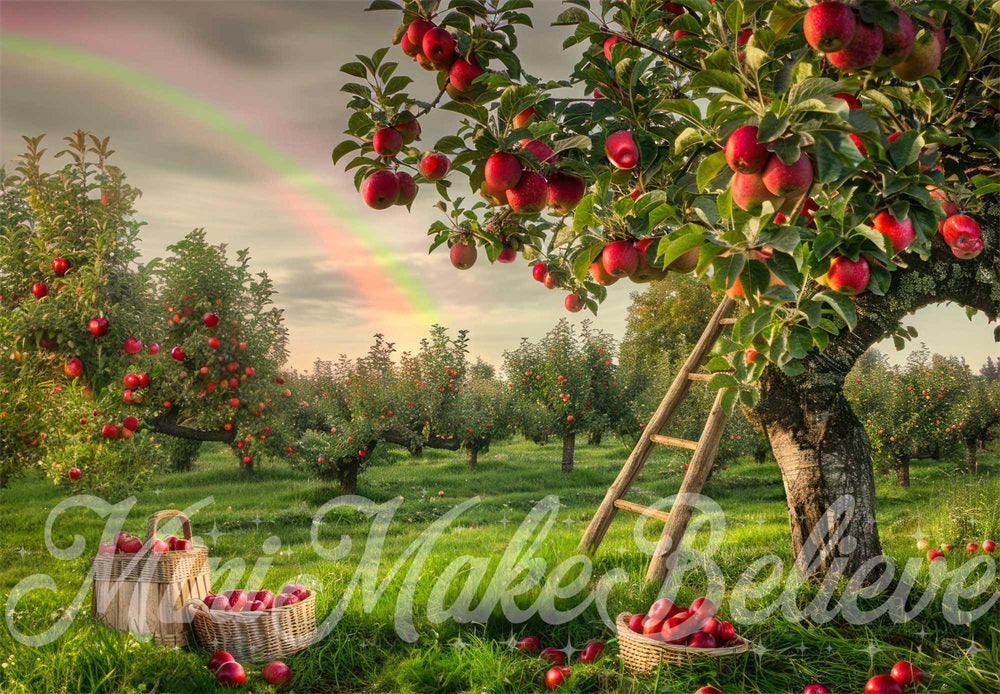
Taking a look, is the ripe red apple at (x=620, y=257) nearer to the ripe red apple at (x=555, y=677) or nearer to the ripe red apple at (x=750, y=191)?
the ripe red apple at (x=750, y=191)

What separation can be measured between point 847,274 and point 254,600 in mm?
3903

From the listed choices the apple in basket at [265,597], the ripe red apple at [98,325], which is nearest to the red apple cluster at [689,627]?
the apple in basket at [265,597]

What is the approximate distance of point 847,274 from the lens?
2338mm

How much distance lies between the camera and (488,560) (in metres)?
5.09

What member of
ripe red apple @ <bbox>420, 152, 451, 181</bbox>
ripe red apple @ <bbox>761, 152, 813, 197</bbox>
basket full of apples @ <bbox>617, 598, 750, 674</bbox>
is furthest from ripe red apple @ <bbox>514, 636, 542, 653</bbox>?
ripe red apple @ <bbox>761, 152, 813, 197</bbox>

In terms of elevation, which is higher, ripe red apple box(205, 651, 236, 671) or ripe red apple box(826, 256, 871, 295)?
ripe red apple box(826, 256, 871, 295)

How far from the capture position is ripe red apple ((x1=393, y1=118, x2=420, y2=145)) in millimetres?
2518

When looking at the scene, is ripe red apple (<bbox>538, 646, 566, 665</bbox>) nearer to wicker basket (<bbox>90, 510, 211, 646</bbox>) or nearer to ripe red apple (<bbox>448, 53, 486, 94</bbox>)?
wicker basket (<bbox>90, 510, 211, 646</bbox>)

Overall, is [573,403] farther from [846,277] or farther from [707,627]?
[846,277]

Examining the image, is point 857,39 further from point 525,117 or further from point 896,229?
point 525,117

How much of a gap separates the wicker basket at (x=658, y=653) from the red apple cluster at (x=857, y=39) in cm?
269

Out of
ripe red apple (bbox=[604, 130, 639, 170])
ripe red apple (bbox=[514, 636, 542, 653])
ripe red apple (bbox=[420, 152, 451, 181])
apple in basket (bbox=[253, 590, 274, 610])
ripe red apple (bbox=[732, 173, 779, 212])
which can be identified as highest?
ripe red apple (bbox=[604, 130, 639, 170])

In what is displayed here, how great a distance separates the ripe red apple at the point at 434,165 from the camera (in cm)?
241

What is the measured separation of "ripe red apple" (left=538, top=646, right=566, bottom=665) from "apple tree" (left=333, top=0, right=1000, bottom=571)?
171 centimetres
